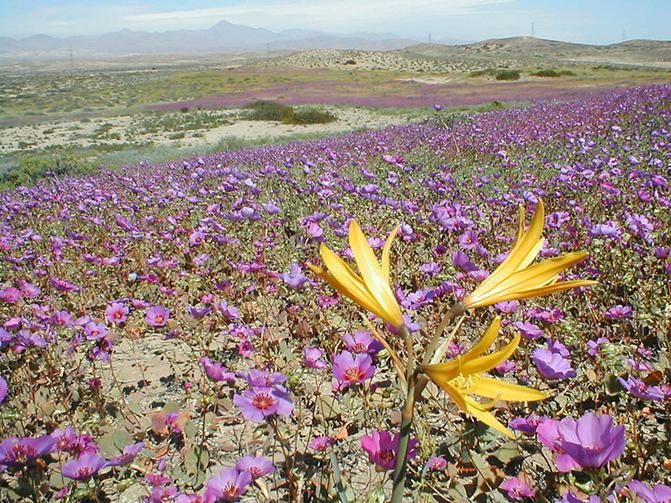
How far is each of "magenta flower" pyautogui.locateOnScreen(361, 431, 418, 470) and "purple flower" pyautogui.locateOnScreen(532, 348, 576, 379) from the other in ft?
1.79

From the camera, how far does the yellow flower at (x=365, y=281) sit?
0.84m

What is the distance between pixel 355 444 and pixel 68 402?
1.39 m

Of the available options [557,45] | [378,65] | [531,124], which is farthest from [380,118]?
[557,45]

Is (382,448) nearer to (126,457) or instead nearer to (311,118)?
(126,457)

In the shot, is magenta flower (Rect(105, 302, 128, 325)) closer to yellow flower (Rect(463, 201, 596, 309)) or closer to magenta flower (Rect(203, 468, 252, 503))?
magenta flower (Rect(203, 468, 252, 503))

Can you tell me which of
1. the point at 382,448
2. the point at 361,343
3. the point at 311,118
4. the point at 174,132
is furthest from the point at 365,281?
the point at 174,132

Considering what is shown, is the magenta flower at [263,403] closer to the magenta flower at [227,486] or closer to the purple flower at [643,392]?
the magenta flower at [227,486]

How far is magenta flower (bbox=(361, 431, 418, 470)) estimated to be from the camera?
1312 mm

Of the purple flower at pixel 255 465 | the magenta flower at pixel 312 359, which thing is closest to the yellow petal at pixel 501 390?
the purple flower at pixel 255 465

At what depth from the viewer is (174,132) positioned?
2403 centimetres

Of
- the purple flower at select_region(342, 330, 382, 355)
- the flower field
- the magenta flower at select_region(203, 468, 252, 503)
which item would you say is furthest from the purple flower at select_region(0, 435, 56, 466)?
the purple flower at select_region(342, 330, 382, 355)

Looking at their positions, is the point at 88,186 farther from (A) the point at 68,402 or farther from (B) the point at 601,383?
(B) the point at 601,383

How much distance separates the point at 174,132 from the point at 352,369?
24.4 meters

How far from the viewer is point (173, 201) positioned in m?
5.84
